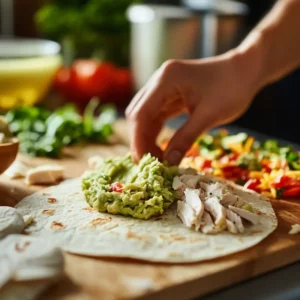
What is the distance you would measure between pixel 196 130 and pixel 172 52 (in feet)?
3.01

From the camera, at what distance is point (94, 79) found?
2910 mm

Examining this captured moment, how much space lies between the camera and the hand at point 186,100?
179 centimetres

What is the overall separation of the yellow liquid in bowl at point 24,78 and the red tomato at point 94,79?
0.21m

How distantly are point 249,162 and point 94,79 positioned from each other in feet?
4.24

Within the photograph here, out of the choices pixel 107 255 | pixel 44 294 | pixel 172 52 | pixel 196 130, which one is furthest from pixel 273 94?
pixel 44 294

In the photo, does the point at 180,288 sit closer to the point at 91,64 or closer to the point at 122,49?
the point at 91,64

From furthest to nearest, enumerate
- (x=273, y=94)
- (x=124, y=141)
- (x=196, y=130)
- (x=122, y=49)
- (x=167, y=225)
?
(x=122, y=49)
(x=273, y=94)
(x=124, y=141)
(x=196, y=130)
(x=167, y=225)

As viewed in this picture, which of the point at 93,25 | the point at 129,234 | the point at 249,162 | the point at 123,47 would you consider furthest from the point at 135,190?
the point at 123,47

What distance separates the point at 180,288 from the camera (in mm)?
1136

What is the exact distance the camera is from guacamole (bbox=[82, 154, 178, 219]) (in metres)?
1.43

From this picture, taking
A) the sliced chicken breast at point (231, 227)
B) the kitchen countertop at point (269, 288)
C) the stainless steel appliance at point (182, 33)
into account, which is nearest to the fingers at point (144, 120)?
the sliced chicken breast at point (231, 227)

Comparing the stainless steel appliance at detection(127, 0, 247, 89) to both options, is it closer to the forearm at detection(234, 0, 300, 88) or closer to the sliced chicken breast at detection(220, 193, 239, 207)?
the forearm at detection(234, 0, 300, 88)

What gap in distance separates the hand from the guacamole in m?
0.19

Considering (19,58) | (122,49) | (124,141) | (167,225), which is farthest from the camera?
(122,49)
